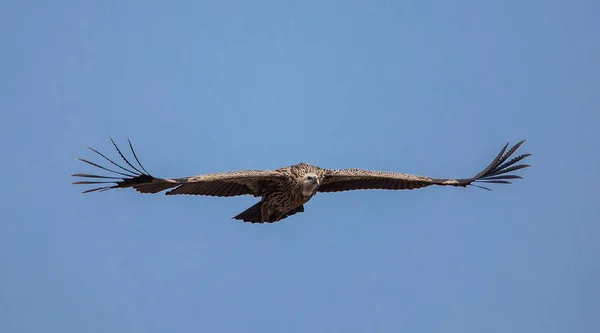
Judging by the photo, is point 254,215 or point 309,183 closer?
point 309,183

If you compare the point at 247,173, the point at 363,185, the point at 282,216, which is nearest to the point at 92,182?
the point at 247,173

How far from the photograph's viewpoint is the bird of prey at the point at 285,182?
63.9 ft

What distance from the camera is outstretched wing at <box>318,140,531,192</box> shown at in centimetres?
2198

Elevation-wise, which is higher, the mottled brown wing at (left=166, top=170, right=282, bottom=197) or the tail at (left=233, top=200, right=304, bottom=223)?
the mottled brown wing at (left=166, top=170, right=282, bottom=197)

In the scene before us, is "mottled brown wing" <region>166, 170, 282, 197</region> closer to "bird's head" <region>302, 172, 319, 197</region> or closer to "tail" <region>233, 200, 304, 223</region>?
"tail" <region>233, 200, 304, 223</region>

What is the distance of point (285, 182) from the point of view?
68.7 ft

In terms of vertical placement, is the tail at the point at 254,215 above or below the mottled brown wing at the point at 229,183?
below

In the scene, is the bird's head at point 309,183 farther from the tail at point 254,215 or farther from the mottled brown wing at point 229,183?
the tail at point 254,215

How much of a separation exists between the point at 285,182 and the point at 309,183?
24.6 inches

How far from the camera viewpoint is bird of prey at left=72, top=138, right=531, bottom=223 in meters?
19.5

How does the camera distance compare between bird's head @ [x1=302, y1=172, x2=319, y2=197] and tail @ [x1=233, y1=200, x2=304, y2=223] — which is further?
tail @ [x1=233, y1=200, x2=304, y2=223]

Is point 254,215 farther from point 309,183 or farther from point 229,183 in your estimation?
point 309,183

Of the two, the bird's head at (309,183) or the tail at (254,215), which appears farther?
the tail at (254,215)

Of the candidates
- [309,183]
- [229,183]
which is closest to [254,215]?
[229,183]
